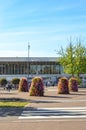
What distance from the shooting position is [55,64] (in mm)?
103188

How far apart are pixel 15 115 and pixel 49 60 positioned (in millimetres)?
83950

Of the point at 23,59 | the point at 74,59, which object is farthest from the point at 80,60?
the point at 23,59

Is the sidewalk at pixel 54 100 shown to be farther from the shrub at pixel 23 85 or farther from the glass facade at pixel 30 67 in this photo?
the glass facade at pixel 30 67

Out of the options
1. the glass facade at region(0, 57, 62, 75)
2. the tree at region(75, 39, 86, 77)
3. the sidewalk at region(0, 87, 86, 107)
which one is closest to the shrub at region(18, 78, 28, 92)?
the sidewalk at region(0, 87, 86, 107)

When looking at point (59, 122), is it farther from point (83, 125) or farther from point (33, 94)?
point (33, 94)

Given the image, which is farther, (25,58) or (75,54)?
(25,58)

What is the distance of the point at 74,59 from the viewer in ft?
215

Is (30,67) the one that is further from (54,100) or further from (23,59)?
(54,100)

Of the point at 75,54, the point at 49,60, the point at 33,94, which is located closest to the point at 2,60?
the point at 49,60

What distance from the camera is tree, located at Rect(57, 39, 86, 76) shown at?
65.0m

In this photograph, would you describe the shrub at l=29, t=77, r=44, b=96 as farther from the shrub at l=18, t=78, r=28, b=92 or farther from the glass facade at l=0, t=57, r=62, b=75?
the glass facade at l=0, t=57, r=62, b=75

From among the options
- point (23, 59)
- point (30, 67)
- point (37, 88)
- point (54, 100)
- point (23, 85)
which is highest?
point (23, 59)

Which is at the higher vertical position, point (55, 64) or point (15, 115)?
point (55, 64)

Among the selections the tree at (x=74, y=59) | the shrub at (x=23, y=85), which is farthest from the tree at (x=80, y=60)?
the shrub at (x=23, y=85)
